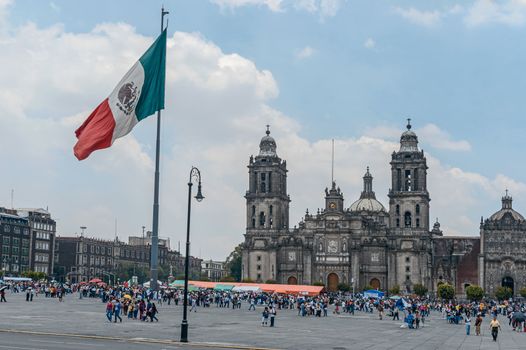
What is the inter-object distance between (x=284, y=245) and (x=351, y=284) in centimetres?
1368

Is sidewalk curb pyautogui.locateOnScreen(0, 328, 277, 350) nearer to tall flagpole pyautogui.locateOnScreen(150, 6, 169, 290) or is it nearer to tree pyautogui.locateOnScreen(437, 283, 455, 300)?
tall flagpole pyautogui.locateOnScreen(150, 6, 169, 290)

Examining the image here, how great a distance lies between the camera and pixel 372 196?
16638cm

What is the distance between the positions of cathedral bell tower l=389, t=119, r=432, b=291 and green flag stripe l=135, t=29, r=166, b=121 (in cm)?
10101

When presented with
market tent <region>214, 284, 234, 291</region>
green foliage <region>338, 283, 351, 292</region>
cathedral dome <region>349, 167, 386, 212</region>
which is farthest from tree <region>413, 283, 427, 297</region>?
market tent <region>214, 284, 234, 291</region>

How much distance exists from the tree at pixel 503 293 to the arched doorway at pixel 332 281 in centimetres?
2681

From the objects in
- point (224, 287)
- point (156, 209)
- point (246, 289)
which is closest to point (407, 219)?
point (224, 287)

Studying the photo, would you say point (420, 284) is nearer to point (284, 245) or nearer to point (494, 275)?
point (494, 275)

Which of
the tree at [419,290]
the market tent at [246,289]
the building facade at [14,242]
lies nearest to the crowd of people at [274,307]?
the market tent at [246,289]

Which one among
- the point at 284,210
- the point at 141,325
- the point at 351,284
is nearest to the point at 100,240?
the point at 284,210

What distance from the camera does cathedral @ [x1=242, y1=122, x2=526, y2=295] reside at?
426 ft

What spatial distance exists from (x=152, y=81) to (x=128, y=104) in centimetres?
156

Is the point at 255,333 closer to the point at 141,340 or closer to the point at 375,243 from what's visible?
the point at 141,340

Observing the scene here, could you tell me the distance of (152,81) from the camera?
3316 centimetres

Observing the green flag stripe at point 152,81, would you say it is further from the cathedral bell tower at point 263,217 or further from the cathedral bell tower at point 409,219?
the cathedral bell tower at point 263,217
